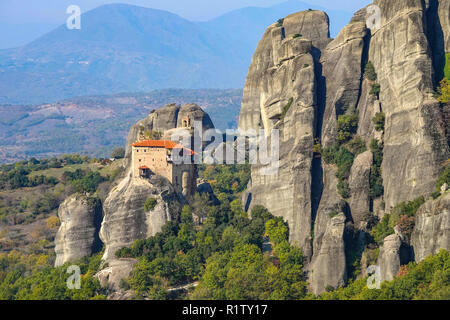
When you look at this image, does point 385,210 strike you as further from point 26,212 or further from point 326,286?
point 26,212

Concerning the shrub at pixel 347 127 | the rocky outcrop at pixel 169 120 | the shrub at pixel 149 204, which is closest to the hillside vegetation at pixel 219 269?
the shrub at pixel 149 204

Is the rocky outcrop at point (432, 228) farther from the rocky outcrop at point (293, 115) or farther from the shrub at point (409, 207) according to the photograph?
the rocky outcrop at point (293, 115)

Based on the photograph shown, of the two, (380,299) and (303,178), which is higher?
(303,178)

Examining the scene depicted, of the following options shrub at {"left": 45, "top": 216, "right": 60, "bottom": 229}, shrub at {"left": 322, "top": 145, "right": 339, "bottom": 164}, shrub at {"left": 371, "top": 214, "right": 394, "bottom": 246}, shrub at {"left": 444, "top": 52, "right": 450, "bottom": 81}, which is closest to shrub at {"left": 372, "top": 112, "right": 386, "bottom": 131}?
shrub at {"left": 322, "top": 145, "right": 339, "bottom": 164}

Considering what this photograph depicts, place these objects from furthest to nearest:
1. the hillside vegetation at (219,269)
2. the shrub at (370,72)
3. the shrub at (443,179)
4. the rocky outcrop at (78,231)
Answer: the rocky outcrop at (78,231) → the shrub at (370,72) → the shrub at (443,179) → the hillside vegetation at (219,269)

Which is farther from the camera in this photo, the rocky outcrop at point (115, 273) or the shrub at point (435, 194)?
the rocky outcrop at point (115, 273)

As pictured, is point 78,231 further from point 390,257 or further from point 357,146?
point 390,257

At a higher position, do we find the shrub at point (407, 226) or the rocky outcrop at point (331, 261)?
the shrub at point (407, 226)

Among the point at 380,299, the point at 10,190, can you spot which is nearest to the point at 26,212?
the point at 10,190
